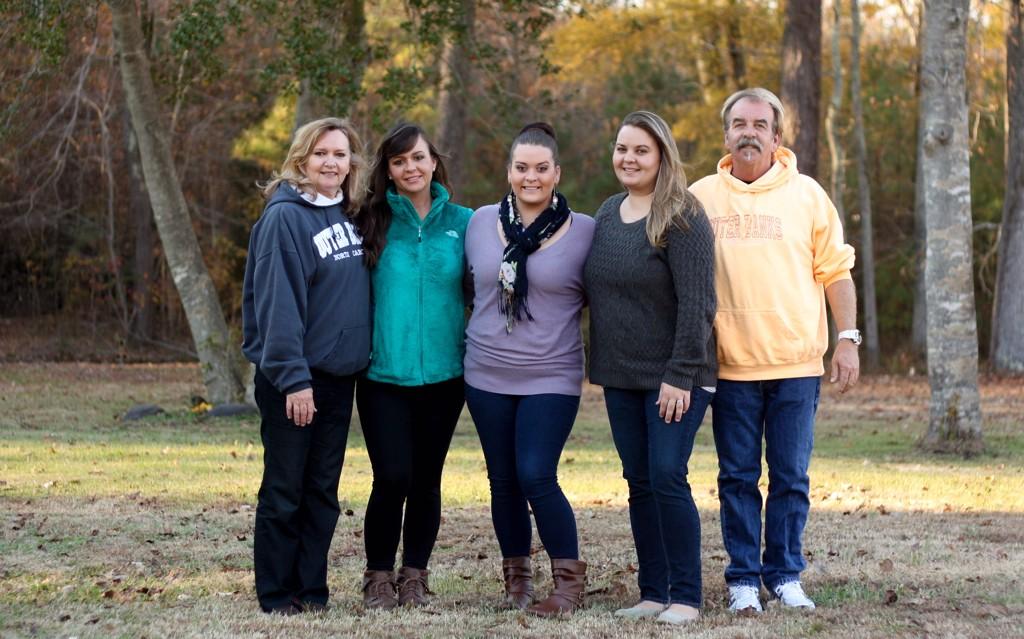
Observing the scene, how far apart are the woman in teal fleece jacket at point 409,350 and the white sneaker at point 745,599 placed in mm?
1270

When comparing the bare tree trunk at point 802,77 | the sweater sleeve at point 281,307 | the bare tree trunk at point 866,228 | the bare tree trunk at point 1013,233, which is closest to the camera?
the sweater sleeve at point 281,307

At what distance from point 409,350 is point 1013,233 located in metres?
19.5

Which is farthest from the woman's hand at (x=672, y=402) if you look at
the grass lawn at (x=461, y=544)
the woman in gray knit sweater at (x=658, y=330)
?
the grass lawn at (x=461, y=544)

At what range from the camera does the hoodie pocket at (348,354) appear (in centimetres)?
543

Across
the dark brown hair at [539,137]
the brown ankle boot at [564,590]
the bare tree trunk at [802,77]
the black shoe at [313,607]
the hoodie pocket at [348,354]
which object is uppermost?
the bare tree trunk at [802,77]

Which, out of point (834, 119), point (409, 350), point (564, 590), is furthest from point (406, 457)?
point (834, 119)

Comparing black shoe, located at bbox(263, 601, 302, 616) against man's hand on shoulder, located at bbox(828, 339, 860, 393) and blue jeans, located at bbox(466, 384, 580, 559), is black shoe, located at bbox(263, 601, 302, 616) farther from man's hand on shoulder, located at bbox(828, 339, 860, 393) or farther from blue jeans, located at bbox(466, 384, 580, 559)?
man's hand on shoulder, located at bbox(828, 339, 860, 393)

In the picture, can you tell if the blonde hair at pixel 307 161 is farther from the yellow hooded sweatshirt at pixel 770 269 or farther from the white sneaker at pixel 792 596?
the white sneaker at pixel 792 596

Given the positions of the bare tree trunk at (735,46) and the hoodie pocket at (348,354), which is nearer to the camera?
the hoodie pocket at (348,354)

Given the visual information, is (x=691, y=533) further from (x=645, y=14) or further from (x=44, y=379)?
(x=645, y=14)

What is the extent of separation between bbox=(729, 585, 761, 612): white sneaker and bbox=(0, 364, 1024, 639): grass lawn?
9 centimetres

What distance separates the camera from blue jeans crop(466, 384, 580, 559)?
542cm

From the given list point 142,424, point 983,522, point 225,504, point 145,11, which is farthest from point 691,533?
point 145,11

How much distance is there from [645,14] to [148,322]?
1169 centimetres
